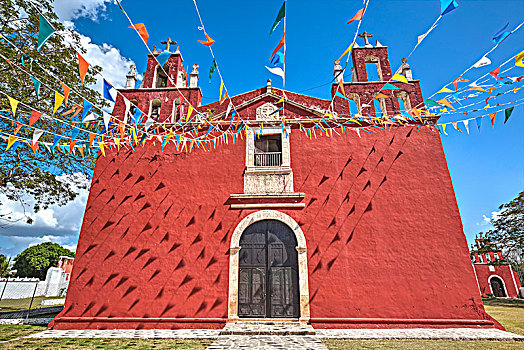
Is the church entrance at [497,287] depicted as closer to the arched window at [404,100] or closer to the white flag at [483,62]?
the arched window at [404,100]

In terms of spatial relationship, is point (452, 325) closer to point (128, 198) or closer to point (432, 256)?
point (432, 256)

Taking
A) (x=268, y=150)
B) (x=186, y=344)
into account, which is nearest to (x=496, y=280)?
(x=268, y=150)

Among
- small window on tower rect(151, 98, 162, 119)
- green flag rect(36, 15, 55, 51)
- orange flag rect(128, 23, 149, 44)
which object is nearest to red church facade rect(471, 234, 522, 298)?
small window on tower rect(151, 98, 162, 119)

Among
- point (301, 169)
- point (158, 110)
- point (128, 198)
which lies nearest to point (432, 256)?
point (301, 169)

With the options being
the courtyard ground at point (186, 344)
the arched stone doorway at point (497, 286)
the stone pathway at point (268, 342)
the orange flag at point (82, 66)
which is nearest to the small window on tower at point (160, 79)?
the orange flag at point (82, 66)

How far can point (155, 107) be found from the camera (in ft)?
30.4

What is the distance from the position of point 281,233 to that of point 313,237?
841mm

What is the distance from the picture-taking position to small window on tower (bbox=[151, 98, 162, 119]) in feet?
29.7

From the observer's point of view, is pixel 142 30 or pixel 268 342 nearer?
pixel 142 30

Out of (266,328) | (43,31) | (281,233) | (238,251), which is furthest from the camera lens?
(281,233)

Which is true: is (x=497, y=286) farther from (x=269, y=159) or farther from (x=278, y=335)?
(x=278, y=335)

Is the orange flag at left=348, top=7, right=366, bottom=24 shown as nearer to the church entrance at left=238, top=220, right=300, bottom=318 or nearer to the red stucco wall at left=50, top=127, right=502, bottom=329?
the red stucco wall at left=50, top=127, right=502, bottom=329

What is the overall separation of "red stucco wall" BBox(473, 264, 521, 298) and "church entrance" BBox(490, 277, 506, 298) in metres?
0.27

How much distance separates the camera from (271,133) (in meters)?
8.49
